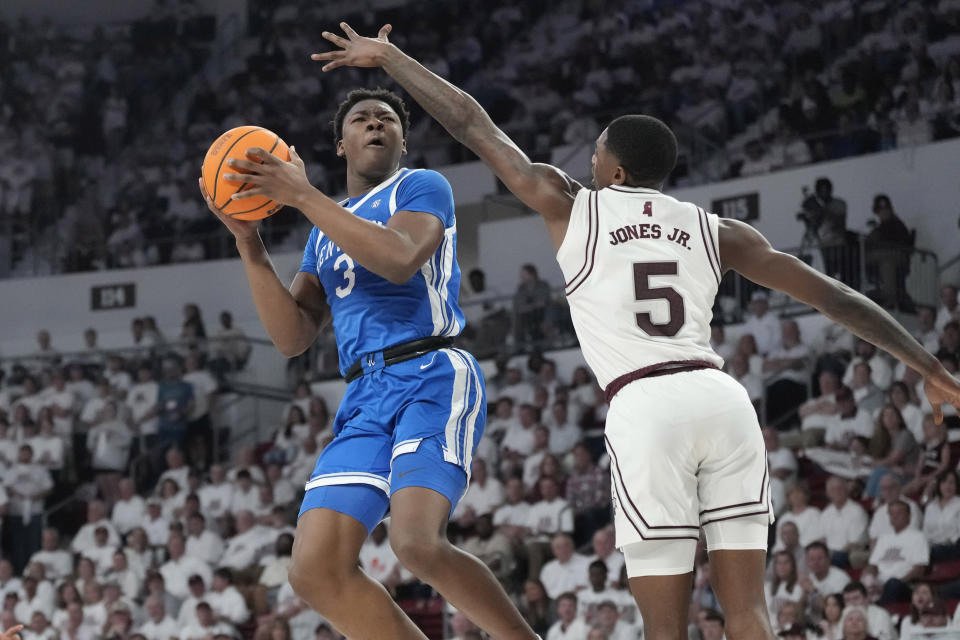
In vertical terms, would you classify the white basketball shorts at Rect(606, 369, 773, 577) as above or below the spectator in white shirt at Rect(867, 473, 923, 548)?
above

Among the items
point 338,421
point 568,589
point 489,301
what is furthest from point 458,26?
point 338,421

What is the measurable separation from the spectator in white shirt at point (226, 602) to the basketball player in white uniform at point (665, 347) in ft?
34.3

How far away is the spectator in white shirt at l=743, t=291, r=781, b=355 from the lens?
48.0 feet

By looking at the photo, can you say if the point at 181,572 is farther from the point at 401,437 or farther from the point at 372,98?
the point at 401,437

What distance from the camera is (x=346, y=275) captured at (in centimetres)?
542

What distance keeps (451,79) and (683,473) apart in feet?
62.3

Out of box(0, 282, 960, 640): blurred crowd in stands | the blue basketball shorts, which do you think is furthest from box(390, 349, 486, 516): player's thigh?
box(0, 282, 960, 640): blurred crowd in stands

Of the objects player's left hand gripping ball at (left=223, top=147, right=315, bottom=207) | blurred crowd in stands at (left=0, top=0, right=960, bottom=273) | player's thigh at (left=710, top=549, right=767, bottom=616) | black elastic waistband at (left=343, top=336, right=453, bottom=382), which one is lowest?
player's thigh at (left=710, top=549, right=767, bottom=616)

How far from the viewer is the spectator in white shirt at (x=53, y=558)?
53.1ft

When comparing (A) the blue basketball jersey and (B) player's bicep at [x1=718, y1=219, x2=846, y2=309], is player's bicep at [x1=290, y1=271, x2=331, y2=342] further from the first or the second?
(B) player's bicep at [x1=718, y1=219, x2=846, y2=309]

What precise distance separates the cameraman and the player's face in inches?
407

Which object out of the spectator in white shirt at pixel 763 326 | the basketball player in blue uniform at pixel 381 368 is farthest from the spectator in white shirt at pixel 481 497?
the basketball player in blue uniform at pixel 381 368

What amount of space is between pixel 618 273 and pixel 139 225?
19.3 meters

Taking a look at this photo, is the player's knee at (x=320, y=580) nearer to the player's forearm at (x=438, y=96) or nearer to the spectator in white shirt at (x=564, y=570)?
the player's forearm at (x=438, y=96)
